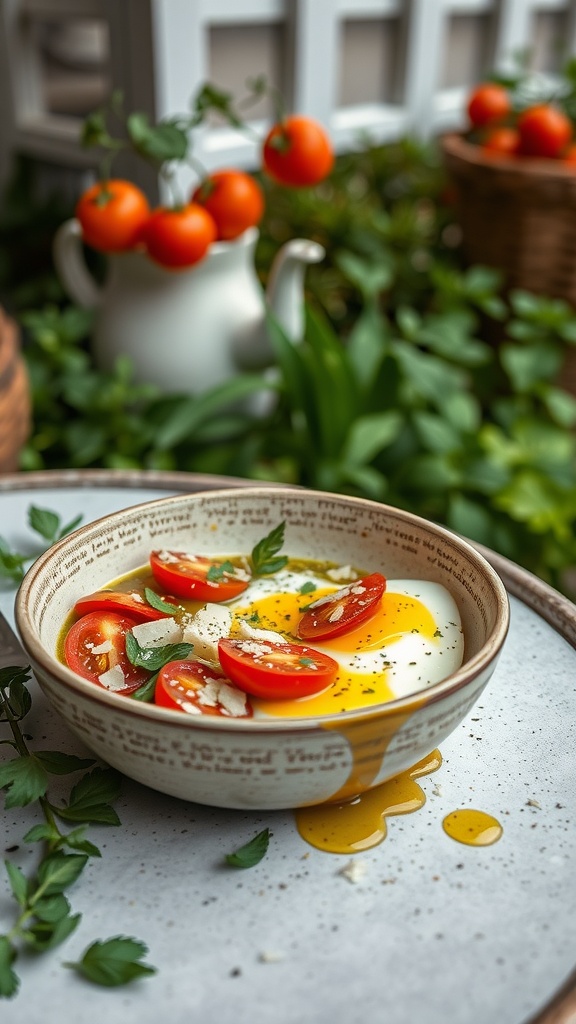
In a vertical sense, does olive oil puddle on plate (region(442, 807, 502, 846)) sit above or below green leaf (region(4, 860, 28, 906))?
below

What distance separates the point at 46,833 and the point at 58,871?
0.03 meters

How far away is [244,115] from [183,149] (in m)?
0.86

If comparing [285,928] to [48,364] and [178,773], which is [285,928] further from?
[48,364]

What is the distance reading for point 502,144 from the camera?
2.34 metres

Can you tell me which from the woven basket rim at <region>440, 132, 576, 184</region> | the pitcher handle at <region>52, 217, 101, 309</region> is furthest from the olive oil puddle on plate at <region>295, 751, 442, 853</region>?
the woven basket rim at <region>440, 132, 576, 184</region>

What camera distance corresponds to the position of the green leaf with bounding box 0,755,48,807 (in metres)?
0.63

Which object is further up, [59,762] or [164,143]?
[164,143]

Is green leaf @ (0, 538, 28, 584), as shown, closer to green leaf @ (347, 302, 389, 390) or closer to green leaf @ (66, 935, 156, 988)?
green leaf @ (66, 935, 156, 988)

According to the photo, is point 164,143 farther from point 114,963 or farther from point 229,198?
point 114,963

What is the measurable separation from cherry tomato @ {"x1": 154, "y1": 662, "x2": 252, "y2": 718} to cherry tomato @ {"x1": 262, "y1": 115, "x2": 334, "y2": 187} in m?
1.20

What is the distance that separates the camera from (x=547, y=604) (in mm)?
901

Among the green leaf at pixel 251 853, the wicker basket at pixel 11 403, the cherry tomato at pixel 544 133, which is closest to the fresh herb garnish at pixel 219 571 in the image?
the green leaf at pixel 251 853

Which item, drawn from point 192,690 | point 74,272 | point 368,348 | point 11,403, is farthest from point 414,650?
point 74,272

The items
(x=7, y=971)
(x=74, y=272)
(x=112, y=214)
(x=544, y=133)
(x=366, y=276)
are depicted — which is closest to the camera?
(x=7, y=971)
